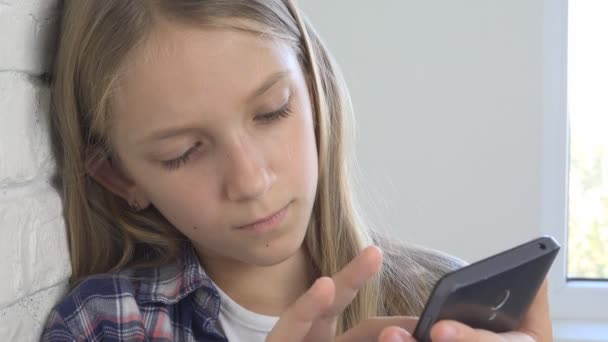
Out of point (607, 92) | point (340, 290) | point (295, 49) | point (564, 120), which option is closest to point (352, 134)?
point (295, 49)

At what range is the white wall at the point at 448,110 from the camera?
1.44 metres

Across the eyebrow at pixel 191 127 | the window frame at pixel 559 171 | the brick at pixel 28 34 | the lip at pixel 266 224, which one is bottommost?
the window frame at pixel 559 171

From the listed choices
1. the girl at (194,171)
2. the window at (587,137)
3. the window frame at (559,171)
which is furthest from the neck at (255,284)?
the window at (587,137)

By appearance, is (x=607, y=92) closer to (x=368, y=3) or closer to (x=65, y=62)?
(x=368, y=3)

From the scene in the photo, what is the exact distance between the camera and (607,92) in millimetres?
1567

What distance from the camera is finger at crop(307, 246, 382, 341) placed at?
62 centimetres

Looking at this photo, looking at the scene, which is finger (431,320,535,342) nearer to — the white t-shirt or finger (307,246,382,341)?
finger (307,246,382,341)

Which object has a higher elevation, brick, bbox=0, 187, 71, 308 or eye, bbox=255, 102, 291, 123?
eye, bbox=255, 102, 291, 123

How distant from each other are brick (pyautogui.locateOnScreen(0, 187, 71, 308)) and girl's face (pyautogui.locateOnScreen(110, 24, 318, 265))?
0.33 feet

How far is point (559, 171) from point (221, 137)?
0.90m

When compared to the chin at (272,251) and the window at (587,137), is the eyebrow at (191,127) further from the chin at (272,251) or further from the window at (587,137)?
the window at (587,137)

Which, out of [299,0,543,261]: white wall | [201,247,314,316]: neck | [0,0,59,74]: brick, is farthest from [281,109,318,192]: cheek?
[299,0,543,261]: white wall

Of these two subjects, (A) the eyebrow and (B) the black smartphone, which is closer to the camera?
(B) the black smartphone

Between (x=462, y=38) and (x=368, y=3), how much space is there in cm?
18
